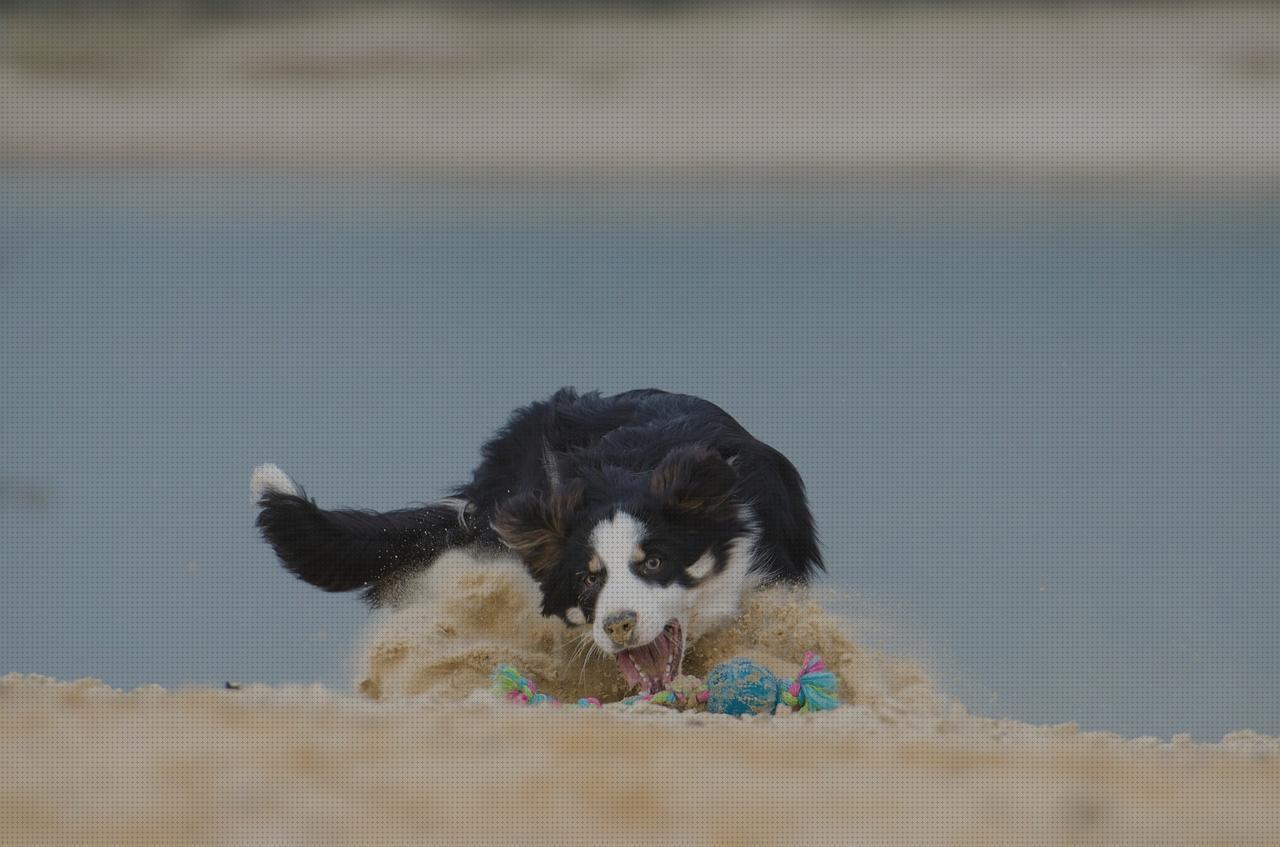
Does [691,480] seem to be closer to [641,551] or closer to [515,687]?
[641,551]

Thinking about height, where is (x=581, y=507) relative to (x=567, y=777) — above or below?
above

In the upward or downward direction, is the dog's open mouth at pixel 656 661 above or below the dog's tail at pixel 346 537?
below

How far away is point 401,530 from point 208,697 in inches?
117

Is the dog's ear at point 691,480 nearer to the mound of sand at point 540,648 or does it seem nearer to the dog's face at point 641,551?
the dog's face at point 641,551

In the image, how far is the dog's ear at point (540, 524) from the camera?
7.38 m

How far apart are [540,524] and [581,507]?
20 centimetres

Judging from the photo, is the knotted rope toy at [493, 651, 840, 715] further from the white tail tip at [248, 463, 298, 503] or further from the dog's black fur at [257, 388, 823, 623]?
the white tail tip at [248, 463, 298, 503]

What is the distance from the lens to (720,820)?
4.74m

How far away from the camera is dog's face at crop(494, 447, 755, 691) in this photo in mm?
7083

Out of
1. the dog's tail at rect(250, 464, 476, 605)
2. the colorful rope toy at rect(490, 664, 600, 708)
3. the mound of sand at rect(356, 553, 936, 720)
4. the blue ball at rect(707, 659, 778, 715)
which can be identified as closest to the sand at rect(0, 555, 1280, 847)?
the blue ball at rect(707, 659, 778, 715)

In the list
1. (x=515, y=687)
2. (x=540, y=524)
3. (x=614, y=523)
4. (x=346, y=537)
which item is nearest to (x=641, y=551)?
(x=614, y=523)

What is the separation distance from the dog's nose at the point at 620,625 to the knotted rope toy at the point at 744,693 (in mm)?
245

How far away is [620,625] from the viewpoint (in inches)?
272

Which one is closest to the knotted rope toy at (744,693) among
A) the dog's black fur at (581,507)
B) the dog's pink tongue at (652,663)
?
the dog's pink tongue at (652,663)
